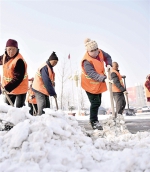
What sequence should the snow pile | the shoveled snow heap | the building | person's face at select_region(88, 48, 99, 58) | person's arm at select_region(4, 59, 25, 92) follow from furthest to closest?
the building → person's face at select_region(88, 48, 99, 58) → person's arm at select_region(4, 59, 25, 92) → the snow pile → the shoveled snow heap

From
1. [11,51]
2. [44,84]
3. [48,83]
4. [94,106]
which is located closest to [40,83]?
[44,84]

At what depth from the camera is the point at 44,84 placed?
14.8ft

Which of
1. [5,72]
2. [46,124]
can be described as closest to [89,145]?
[46,124]

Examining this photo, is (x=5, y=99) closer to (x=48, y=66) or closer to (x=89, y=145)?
(x=48, y=66)

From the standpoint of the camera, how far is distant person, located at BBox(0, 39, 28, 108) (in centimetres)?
422

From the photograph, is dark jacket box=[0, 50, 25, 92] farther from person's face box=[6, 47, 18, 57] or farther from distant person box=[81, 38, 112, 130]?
distant person box=[81, 38, 112, 130]

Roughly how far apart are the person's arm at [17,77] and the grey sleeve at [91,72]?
1.25 meters

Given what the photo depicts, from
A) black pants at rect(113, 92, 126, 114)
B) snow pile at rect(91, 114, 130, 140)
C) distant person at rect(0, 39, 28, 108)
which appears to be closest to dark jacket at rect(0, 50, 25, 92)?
distant person at rect(0, 39, 28, 108)

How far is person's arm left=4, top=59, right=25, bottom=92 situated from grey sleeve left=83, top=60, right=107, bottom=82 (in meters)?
1.25

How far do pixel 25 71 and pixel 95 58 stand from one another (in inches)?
57.3

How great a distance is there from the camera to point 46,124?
6.89 ft

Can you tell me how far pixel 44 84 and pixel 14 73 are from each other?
2.07ft

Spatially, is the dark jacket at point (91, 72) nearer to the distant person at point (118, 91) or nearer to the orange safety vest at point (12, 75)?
the orange safety vest at point (12, 75)

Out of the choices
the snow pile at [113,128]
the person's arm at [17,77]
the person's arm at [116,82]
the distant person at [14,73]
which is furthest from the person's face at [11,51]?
the person's arm at [116,82]
